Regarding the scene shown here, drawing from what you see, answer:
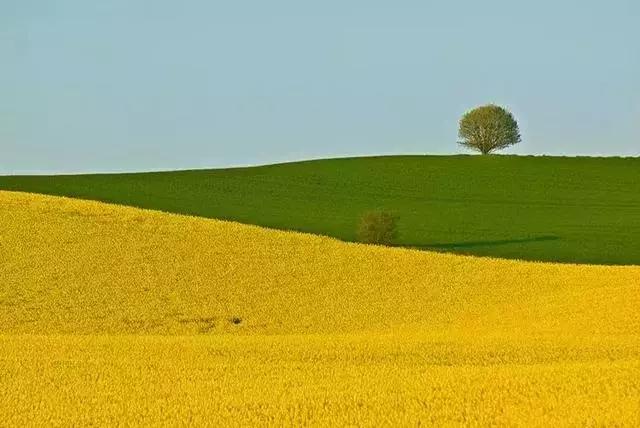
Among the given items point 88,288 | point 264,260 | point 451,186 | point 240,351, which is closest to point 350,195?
point 451,186

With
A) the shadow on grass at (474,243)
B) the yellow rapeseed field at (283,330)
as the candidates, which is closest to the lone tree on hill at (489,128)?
the shadow on grass at (474,243)

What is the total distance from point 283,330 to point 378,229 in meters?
14.4

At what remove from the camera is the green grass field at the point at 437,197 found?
34781mm

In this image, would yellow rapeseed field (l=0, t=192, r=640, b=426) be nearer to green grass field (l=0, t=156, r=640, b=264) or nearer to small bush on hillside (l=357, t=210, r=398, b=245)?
small bush on hillside (l=357, t=210, r=398, b=245)

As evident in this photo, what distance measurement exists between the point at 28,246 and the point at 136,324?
24.5 feet

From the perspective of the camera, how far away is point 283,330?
17.5 m

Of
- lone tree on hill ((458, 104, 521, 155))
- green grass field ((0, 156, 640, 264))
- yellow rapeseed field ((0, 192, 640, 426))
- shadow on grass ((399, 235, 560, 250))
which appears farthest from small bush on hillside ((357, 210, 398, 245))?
lone tree on hill ((458, 104, 521, 155))

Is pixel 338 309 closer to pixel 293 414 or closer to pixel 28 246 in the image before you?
pixel 28 246

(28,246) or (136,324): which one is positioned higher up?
(28,246)

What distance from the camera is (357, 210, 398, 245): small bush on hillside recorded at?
3164 centimetres

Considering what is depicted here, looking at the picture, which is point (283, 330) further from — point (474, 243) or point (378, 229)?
point (474, 243)

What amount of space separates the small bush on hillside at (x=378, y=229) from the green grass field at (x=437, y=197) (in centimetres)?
177

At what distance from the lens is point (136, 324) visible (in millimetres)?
17609

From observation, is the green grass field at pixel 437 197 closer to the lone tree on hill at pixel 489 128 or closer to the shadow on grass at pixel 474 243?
the shadow on grass at pixel 474 243
